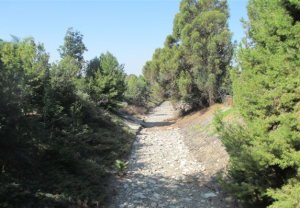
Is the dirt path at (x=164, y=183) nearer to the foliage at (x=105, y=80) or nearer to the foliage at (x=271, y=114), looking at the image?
the foliage at (x=271, y=114)

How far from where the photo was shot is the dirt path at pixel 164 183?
562 centimetres

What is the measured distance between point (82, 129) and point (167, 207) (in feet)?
15.8

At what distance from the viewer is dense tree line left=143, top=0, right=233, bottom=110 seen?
54.0ft

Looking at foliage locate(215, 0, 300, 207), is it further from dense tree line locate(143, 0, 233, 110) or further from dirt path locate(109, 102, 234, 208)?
dense tree line locate(143, 0, 233, 110)

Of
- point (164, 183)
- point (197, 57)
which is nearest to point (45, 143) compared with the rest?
point (164, 183)

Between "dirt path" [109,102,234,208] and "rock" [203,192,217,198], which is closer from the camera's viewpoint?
"dirt path" [109,102,234,208]

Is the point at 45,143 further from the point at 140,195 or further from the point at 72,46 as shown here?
the point at 72,46

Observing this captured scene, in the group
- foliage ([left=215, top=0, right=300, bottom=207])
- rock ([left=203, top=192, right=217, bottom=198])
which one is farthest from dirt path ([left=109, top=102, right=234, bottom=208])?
foliage ([left=215, top=0, right=300, bottom=207])

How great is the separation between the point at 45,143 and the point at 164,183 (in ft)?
13.0

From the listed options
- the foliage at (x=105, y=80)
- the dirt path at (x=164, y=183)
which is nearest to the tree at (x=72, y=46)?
the foliage at (x=105, y=80)

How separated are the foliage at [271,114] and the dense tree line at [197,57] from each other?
37.3 ft

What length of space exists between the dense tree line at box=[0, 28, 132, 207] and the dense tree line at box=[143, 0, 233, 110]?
8625mm

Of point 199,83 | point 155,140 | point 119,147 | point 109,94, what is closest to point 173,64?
point 199,83

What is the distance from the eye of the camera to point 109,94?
16766 mm
